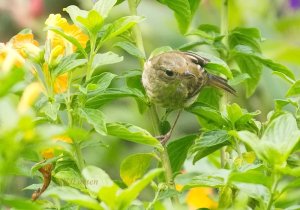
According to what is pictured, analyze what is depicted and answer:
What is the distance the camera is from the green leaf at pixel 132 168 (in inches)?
60.6

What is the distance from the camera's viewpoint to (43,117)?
1264 millimetres

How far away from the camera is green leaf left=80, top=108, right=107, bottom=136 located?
1207 mm

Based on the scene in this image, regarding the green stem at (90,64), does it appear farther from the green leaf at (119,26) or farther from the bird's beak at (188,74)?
the bird's beak at (188,74)

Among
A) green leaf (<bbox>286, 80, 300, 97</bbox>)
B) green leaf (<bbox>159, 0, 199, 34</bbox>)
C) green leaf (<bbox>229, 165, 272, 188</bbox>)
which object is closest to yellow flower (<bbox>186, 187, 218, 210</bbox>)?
green leaf (<bbox>159, 0, 199, 34</bbox>)

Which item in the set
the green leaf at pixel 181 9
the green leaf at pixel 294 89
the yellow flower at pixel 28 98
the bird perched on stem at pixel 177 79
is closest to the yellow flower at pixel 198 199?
the bird perched on stem at pixel 177 79

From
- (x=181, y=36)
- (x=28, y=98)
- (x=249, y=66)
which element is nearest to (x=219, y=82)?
(x=249, y=66)

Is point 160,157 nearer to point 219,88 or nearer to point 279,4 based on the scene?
point 219,88

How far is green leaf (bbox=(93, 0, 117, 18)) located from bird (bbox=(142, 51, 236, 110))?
30 centimetres

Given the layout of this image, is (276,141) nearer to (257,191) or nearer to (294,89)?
(257,191)

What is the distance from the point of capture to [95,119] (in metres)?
1.23

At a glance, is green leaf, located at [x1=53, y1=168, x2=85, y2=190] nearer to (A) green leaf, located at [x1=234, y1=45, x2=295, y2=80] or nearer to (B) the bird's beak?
(A) green leaf, located at [x1=234, y1=45, x2=295, y2=80]

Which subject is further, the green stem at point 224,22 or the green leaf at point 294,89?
the green stem at point 224,22

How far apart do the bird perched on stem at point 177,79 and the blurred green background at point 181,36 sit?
81cm

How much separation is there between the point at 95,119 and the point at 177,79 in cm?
118
